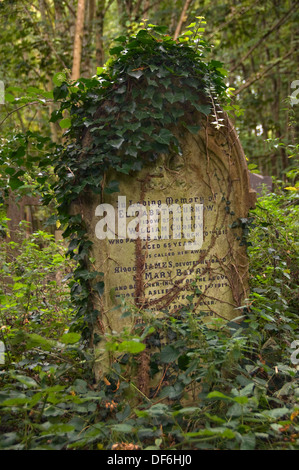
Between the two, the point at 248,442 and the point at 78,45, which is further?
the point at 78,45

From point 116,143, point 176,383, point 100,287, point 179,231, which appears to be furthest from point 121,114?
point 176,383

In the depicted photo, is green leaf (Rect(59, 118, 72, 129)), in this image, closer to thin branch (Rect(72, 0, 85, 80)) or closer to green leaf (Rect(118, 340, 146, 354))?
green leaf (Rect(118, 340, 146, 354))

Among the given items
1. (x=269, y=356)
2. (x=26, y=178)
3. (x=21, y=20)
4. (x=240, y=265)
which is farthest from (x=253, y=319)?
(x=21, y=20)

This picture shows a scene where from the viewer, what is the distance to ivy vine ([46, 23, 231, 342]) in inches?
125

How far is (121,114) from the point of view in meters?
3.25

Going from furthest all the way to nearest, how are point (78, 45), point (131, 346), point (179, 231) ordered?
point (78, 45) → point (179, 231) → point (131, 346)

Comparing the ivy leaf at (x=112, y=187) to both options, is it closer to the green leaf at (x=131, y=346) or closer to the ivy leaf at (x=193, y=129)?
the ivy leaf at (x=193, y=129)

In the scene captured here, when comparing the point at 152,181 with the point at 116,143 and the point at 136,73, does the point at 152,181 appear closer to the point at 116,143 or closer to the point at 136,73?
the point at 116,143

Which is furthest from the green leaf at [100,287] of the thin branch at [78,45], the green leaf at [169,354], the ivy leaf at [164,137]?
the thin branch at [78,45]

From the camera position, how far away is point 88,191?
10.7 feet

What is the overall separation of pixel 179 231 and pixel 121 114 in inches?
41.7

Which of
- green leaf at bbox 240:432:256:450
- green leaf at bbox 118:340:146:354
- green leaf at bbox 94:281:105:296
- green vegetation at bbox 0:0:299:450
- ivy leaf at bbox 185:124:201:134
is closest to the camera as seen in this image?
green leaf at bbox 240:432:256:450

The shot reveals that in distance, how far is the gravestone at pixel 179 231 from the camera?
A: 129 inches

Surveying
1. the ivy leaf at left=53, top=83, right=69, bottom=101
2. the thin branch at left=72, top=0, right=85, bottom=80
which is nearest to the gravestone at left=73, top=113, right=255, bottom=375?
the ivy leaf at left=53, top=83, right=69, bottom=101
